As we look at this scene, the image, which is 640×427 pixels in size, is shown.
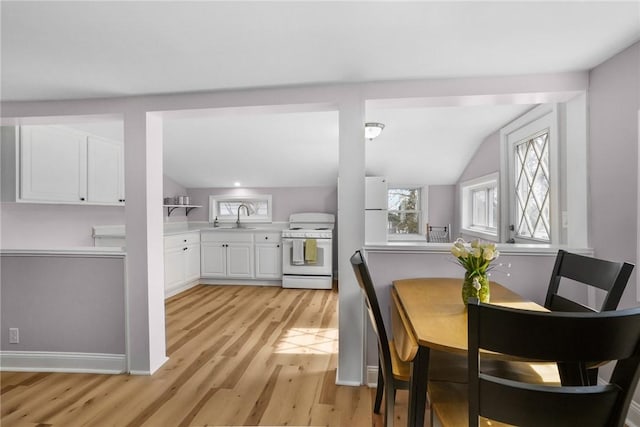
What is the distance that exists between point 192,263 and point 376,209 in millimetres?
2973

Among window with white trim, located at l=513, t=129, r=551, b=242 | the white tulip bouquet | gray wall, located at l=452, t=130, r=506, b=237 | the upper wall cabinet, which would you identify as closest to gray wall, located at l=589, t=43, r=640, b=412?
window with white trim, located at l=513, t=129, r=551, b=242

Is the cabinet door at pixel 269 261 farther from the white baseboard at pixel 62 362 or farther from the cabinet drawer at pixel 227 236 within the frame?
the white baseboard at pixel 62 362

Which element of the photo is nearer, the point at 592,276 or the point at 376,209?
the point at 592,276

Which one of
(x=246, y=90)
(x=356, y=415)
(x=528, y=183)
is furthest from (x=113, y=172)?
(x=528, y=183)

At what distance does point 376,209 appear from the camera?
145 inches

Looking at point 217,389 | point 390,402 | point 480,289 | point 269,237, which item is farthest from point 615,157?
point 269,237

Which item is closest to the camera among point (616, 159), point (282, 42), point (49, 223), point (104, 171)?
point (282, 42)

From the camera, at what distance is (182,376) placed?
2.18m

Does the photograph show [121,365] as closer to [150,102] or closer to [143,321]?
[143,321]

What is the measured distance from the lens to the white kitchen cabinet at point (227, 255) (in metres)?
4.78

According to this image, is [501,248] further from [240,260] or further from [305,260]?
[240,260]

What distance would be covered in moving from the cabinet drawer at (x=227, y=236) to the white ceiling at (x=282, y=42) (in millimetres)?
2871

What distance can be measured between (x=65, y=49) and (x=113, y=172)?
2179 millimetres

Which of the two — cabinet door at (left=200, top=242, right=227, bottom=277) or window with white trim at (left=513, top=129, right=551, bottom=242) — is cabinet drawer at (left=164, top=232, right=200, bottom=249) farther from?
window with white trim at (left=513, top=129, right=551, bottom=242)
